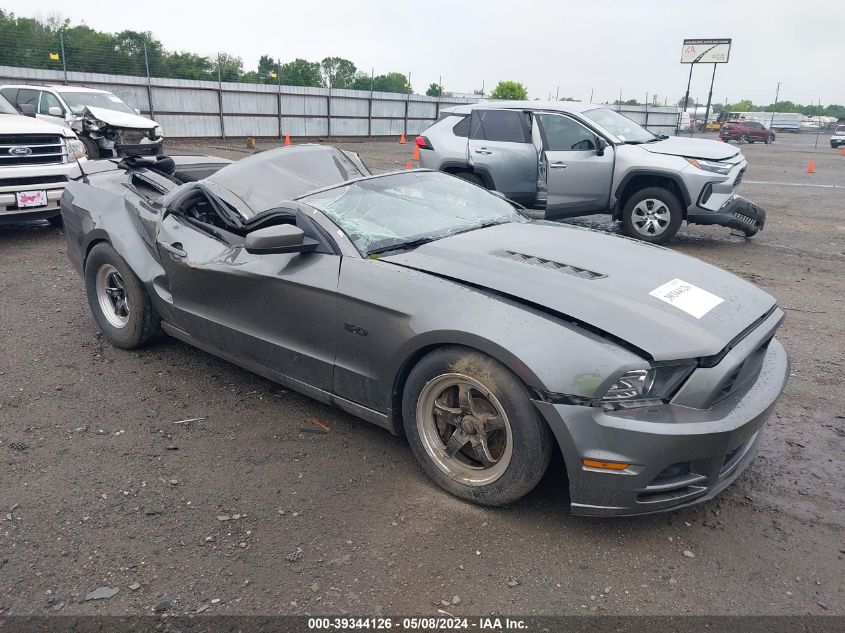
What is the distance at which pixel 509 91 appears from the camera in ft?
152

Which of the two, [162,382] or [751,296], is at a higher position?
[751,296]

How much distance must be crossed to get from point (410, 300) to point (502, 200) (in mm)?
1708

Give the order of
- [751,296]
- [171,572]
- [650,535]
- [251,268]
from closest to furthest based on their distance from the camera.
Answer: [171,572], [650,535], [751,296], [251,268]

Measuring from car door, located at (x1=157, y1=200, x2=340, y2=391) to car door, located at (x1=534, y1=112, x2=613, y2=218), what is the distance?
18.2ft

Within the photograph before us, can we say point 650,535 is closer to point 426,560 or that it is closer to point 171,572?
point 426,560

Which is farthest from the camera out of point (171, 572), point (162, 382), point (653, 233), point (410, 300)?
point (653, 233)

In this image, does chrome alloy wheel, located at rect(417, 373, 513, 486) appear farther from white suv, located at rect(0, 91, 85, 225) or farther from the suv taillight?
the suv taillight

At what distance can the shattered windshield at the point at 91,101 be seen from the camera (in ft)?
44.5

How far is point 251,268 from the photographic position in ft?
11.7

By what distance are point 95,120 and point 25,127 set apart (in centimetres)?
547

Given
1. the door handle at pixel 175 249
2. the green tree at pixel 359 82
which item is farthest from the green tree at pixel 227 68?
the door handle at pixel 175 249

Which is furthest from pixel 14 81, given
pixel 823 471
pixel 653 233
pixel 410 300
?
pixel 823 471

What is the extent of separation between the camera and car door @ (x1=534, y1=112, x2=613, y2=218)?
27.5ft

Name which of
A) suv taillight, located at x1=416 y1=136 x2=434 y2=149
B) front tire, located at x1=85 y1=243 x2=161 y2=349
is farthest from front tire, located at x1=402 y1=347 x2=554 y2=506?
suv taillight, located at x1=416 y1=136 x2=434 y2=149
